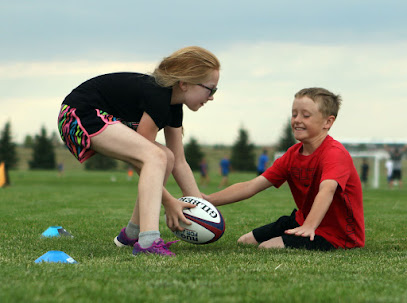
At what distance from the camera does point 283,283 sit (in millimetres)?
3057

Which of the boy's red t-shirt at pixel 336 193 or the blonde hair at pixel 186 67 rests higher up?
the blonde hair at pixel 186 67

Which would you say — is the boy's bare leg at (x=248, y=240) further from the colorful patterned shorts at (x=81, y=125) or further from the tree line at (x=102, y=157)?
the tree line at (x=102, y=157)

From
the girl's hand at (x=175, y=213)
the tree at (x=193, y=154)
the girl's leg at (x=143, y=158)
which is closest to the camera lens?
the girl's leg at (x=143, y=158)

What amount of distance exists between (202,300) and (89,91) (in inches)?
101

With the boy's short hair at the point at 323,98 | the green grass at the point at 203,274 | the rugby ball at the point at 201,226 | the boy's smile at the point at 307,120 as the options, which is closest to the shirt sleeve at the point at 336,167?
the boy's smile at the point at 307,120

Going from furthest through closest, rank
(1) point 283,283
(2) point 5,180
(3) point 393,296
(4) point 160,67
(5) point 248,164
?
(5) point 248,164 < (2) point 5,180 < (4) point 160,67 < (1) point 283,283 < (3) point 393,296

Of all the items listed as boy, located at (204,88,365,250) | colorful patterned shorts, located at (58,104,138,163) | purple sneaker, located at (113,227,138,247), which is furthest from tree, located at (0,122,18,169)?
boy, located at (204,88,365,250)

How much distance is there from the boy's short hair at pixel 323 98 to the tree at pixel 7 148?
251 feet

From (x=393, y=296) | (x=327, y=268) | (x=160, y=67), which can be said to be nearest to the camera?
(x=393, y=296)

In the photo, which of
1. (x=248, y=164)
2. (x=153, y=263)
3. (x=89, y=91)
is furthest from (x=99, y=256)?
(x=248, y=164)

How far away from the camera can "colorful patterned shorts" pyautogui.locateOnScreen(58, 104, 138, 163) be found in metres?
4.32

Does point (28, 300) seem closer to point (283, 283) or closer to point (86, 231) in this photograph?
point (283, 283)

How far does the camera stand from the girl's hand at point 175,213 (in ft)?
15.1

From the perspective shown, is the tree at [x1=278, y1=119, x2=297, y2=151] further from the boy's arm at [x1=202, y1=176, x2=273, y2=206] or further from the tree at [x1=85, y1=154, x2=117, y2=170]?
the boy's arm at [x1=202, y1=176, x2=273, y2=206]
